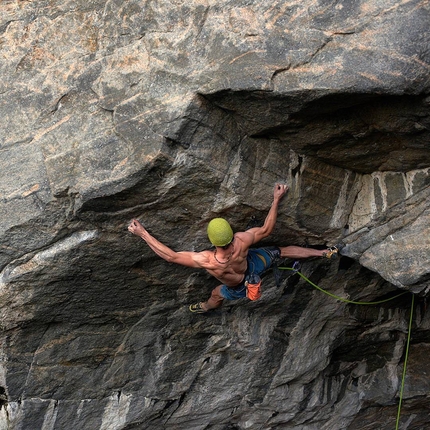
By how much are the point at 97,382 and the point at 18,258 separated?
1924 mm

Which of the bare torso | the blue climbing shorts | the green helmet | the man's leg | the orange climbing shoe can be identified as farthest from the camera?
the orange climbing shoe

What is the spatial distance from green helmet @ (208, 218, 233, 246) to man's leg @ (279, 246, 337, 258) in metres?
1.12

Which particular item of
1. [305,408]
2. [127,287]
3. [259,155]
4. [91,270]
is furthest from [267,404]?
[259,155]

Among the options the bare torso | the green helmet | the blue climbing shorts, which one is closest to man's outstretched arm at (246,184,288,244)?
the bare torso

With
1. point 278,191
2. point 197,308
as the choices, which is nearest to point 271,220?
point 278,191

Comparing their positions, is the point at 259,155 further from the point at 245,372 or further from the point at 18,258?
the point at 245,372

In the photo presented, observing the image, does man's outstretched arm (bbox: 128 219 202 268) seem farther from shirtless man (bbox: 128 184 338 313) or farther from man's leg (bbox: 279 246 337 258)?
man's leg (bbox: 279 246 337 258)

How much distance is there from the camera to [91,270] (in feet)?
17.6

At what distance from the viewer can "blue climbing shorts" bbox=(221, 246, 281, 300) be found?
546 cm

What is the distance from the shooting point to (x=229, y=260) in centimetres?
510

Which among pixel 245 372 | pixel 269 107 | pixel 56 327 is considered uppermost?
pixel 269 107

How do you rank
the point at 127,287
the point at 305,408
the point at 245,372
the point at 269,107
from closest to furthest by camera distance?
the point at 269,107, the point at 127,287, the point at 245,372, the point at 305,408

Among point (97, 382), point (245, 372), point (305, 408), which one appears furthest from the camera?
point (305, 408)

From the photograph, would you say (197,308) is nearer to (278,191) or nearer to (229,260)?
(229,260)
